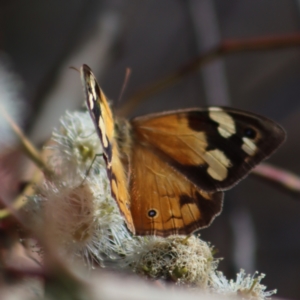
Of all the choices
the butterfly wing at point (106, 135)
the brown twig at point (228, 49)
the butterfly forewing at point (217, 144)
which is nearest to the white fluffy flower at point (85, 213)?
the butterfly wing at point (106, 135)

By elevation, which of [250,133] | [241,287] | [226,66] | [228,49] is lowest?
[241,287]

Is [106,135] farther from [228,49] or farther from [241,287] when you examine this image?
[228,49]

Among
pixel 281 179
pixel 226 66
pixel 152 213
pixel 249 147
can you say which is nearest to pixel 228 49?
pixel 281 179

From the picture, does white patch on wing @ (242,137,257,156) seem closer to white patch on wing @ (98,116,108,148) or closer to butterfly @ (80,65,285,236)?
butterfly @ (80,65,285,236)

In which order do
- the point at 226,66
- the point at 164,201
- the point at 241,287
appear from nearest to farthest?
the point at 241,287 < the point at 164,201 < the point at 226,66

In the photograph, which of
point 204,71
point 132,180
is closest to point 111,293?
point 132,180

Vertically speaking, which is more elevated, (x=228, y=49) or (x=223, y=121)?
(x=228, y=49)

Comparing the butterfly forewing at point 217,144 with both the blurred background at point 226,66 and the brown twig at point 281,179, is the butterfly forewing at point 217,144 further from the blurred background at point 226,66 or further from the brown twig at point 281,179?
the blurred background at point 226,66

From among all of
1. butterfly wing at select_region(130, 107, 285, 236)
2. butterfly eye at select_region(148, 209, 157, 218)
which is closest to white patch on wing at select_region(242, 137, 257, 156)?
butterfly wing at select_region(130, 107, 285, 236)
